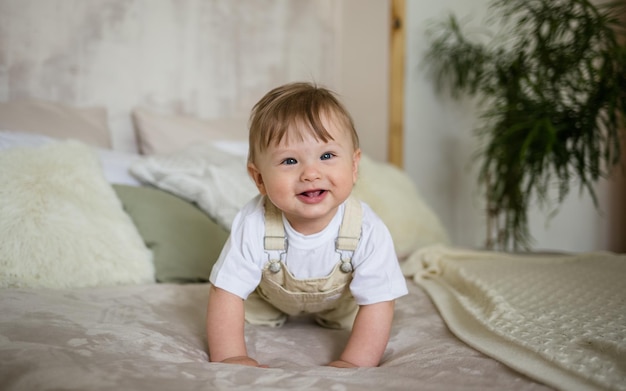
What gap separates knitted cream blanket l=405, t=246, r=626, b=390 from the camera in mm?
768

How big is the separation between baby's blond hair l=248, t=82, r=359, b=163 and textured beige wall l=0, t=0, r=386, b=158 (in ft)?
4.24

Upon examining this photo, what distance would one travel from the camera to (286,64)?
102 inches

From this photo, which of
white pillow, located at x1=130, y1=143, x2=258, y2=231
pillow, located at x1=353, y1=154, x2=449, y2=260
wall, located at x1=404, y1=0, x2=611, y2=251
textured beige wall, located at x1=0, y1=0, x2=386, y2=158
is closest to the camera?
white pillow, located at x1=130, y1=143, x2=258, y2=231

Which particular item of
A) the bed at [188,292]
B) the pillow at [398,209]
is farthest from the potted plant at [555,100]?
the bed at [188,292]

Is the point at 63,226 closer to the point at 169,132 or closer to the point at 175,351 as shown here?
the point at 175,351

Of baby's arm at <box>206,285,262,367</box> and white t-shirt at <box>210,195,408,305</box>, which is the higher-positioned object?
white t-shirt at <box>210,195,408,305</box>

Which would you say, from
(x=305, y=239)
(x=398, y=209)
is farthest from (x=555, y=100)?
(x=305, y=239)

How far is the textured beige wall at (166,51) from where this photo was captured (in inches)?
77.3

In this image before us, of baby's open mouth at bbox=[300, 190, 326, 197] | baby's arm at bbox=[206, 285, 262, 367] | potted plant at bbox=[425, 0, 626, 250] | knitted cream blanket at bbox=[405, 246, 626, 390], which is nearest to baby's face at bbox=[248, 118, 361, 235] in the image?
baby's open mouth at bbox=[300, 190, 326, 197]

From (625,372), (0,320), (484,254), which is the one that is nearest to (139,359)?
(0,320)

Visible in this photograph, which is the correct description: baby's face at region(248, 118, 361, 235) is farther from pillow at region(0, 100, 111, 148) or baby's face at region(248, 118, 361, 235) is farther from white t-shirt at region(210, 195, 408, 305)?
pillow at region(0, 100, 111, 148)

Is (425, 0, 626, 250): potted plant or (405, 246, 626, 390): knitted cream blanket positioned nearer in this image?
(405, 246, 626, 390): knitted cream blanket

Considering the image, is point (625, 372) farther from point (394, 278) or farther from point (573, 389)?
point (394, 278)

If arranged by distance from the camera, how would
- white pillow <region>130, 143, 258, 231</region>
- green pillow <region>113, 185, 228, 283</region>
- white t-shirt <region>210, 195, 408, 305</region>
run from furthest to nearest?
white pillow <region>130, 143, 258, 231</region>, green pillow <region>113, 185, 228, 283</region>, white t-shirt <region>210, 195, 408, 305</region>
